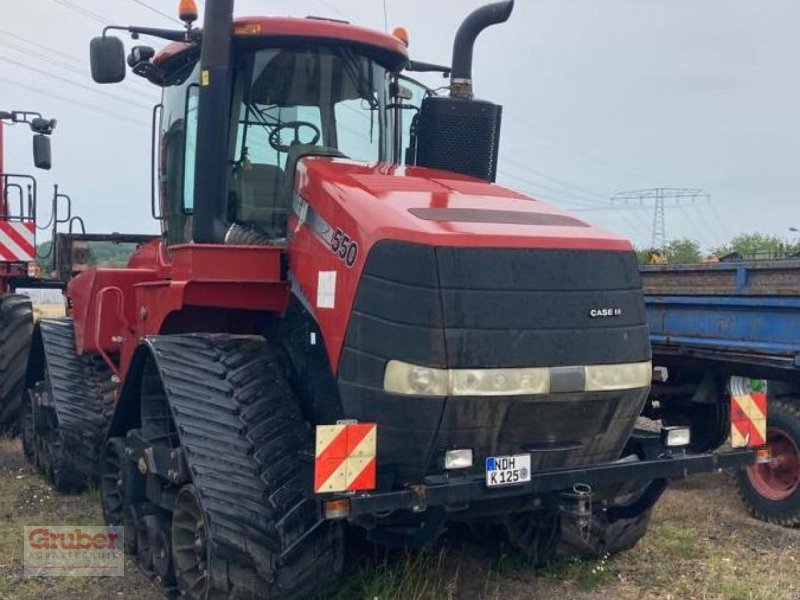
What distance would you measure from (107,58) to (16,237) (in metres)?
4.32

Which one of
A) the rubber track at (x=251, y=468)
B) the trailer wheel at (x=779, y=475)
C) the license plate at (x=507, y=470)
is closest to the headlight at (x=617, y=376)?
the license plate at (x=507, y=470)

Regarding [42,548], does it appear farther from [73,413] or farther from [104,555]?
[73,413]

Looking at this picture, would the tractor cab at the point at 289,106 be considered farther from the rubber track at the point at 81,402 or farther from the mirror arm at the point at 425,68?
the rubber track at the point at 81,402

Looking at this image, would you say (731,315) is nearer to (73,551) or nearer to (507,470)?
(507,470)

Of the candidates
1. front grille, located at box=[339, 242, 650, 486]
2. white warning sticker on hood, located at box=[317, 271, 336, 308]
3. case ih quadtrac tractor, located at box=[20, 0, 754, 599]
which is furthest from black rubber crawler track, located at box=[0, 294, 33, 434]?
front grille, located at box=[339, 242, 650, 486]

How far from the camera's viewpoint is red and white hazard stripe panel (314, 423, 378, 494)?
3.68 m

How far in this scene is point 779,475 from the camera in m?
6.75

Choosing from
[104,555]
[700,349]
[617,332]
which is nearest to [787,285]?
[700,349]

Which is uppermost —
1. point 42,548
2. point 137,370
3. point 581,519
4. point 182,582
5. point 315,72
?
point 315,72

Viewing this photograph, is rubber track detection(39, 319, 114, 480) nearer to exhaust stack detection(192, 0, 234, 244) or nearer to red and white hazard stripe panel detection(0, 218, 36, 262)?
red and white hazard stripe panel detection(0, 218, 36, 262)

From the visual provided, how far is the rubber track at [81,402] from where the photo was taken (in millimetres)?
6625

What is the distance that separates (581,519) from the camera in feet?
14.3

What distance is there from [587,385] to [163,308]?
7.34ft

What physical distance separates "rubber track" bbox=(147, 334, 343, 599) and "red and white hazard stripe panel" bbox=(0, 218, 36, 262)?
16.5ft
